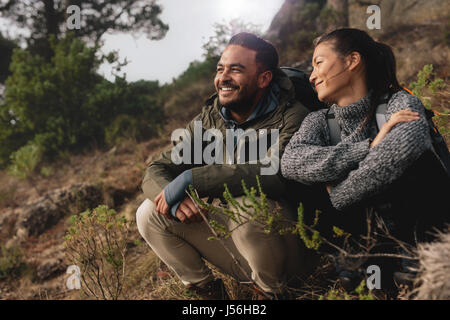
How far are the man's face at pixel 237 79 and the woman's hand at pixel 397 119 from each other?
3.59 ft

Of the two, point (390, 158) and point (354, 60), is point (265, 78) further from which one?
point (390, 158)

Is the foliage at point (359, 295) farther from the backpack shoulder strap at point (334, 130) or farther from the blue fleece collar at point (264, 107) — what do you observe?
the blue fleece collar at point (264, 107)

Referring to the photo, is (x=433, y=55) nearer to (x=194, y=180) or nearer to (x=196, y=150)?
(x=196, y=150)

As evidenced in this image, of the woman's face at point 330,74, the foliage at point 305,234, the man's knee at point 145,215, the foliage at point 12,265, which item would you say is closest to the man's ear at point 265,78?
the woman's face at point 330,74

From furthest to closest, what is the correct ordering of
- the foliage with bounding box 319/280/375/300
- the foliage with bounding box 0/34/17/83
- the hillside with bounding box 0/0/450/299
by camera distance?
the foliage with bounding box 0/34/17/83 < the hillside with bounding box 0/0/450/299 < the foliage with bounding box 319/280/375/300

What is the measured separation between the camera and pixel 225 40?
23.1 feet

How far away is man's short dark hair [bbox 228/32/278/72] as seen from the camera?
8.29 ft

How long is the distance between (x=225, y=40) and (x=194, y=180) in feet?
18.6

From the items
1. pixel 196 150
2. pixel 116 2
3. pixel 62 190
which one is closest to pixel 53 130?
pixel 62 190

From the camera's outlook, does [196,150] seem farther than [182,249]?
Yes

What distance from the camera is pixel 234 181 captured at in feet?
6.40

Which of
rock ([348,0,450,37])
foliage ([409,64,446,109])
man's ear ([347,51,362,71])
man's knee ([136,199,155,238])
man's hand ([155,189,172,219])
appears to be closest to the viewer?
man's ear ([347,51,362,71])

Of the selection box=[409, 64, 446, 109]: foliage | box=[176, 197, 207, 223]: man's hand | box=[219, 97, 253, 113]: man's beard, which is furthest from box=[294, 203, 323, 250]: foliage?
box=[409, 64, 446, 109]: foliage

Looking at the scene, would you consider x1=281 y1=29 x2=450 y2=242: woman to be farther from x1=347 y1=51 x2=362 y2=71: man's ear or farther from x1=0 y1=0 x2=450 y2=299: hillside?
x1=0 y1=0 x2=450 y2=299: hillside
